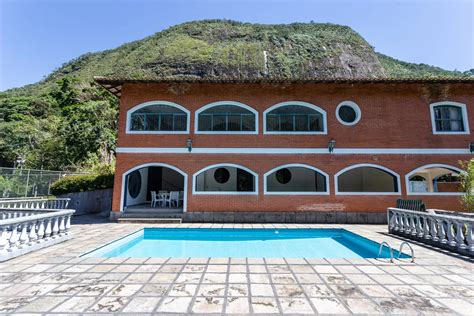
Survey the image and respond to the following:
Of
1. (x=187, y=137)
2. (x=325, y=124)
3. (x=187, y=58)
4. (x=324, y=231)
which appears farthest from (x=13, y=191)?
(x=187, y=58)

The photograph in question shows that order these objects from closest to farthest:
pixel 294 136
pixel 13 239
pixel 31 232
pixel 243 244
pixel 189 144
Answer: pixel 13 239 < pixel 31 232 < pixel 243 244 < pixel 189 144 < pixel 294 136

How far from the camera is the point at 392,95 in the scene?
472 inches

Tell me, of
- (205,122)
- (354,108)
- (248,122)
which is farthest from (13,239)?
(354,108)

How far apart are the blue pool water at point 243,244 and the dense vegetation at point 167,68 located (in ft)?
48.2

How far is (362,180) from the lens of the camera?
16.4 m

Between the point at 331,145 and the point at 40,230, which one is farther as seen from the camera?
the point at 331,145

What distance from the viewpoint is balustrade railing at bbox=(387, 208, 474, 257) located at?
230 inches

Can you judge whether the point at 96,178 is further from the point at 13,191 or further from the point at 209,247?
the point at 209,247

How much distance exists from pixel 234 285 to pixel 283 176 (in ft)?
41.9

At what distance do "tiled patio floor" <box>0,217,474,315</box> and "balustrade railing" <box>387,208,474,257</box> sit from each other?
2.01 feet

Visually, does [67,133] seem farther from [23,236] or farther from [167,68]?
[167,68]

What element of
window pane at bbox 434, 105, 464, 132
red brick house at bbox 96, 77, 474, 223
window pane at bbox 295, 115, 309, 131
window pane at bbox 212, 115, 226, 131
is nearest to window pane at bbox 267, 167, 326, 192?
red brick house at bbox 96, 77, 474, 223

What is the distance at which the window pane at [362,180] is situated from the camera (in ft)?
51.3

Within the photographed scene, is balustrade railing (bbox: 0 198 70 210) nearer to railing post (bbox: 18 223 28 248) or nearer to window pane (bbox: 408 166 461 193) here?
railing post (bbox: 18 223 28 248)
